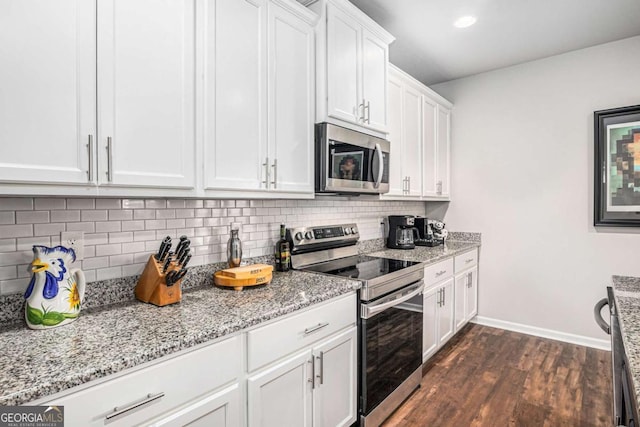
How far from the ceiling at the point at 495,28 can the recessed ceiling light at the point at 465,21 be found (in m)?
Answer: 0.04

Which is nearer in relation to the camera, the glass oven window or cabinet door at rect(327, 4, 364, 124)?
the glass oven window

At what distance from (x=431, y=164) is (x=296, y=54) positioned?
2.02m

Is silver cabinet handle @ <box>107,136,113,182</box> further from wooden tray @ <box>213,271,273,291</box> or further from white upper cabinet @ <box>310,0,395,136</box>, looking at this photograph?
white upper cabinet @ <box>310,0,395,136</box>

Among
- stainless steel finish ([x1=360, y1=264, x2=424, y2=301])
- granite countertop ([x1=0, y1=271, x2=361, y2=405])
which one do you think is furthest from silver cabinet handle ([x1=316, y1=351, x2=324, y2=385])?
stainless steel finish ([x1=360, y1=264, x2=424, y2=301])

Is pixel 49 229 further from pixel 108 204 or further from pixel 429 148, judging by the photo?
pixel 429 148


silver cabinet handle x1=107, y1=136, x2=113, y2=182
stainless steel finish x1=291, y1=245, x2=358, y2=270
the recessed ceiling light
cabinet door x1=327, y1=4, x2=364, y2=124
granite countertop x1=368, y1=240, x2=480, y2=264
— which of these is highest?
the recessed ceiling light

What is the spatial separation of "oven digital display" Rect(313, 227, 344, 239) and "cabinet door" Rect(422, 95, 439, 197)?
3.74 ft

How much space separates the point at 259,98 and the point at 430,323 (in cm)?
204

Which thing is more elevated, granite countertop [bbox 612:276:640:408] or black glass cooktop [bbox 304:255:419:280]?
granite countertop [bbox 612:276:640:408]

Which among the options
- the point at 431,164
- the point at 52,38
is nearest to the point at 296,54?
the point at 52,38

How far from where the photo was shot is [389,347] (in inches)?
82.4

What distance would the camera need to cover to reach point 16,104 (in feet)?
3.43

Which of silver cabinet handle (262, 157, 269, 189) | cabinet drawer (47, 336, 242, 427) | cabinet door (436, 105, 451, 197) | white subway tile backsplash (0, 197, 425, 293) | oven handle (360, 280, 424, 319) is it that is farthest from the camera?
cabinet door (436, 105, 451, 197)

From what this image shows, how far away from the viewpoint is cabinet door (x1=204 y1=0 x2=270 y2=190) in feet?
5.05
